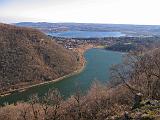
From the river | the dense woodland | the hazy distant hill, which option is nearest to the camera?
the dense woodland

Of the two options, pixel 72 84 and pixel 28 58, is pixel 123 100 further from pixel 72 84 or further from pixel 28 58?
pixel 28 58

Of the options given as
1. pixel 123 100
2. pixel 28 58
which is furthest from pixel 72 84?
pixel 123 100

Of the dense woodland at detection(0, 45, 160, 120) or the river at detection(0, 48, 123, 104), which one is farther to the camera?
the river at detection(0, 48, 123, 104)

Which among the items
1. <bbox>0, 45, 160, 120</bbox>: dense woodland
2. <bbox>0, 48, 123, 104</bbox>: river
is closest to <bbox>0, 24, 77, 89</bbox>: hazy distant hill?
<bbox>0, 48, 123, 104</bbox>: river

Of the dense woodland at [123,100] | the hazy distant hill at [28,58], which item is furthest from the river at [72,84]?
the dense woodland at [123,100]

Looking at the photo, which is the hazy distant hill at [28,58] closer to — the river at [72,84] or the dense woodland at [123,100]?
the river at [72,84]


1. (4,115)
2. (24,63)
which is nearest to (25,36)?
(24,63)

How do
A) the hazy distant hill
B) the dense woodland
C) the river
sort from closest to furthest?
the dense woodland < the river < the hazy distant hill

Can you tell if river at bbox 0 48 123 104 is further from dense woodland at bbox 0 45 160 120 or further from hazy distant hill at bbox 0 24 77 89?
dense woodland at bbox 0 45 160 120
